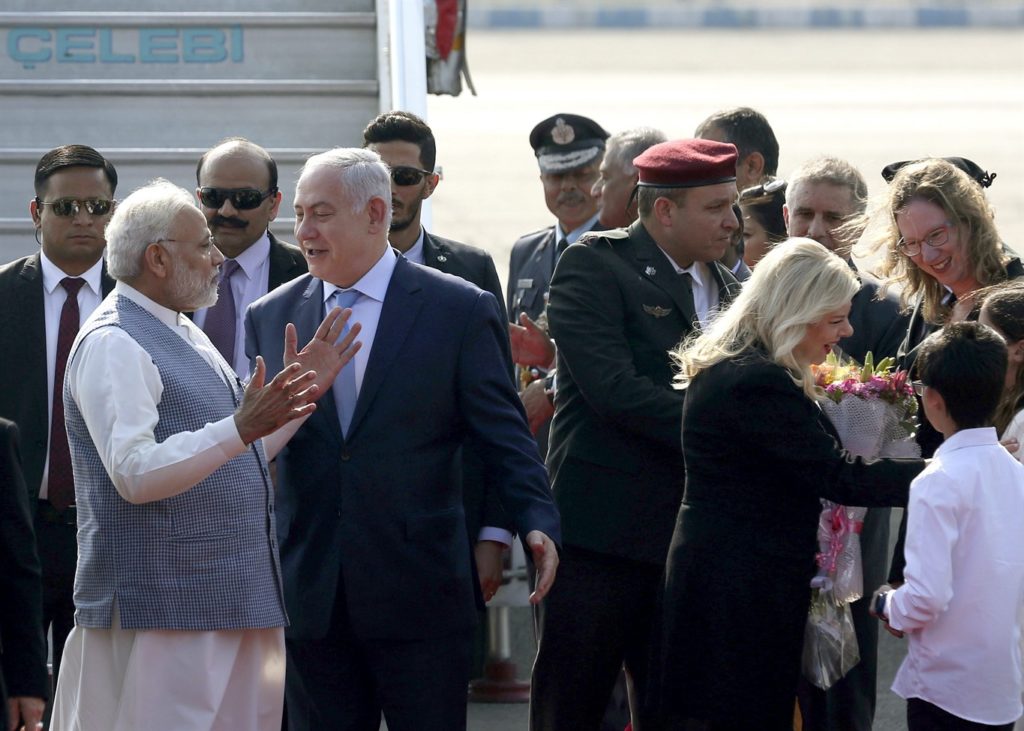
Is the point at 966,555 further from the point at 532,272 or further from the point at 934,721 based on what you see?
the point at 532,272

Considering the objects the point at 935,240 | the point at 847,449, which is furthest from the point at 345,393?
the point at 935,240

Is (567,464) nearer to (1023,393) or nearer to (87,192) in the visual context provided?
(1023,393)

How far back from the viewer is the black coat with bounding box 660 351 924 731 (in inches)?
156

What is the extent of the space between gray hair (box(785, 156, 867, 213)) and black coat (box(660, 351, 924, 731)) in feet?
4.91

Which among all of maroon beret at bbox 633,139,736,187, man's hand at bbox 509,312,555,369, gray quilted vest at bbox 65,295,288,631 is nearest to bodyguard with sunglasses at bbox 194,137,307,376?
man's hand at bbox 509,312,555,369

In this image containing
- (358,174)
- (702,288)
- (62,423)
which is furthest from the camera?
(62,423)

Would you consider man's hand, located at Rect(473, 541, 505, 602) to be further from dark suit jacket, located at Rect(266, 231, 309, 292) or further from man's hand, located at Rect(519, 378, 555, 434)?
dark suit jacket, located at Rect(266, 231, 309, 292)

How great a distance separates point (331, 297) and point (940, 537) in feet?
5.43

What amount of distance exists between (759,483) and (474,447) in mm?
758

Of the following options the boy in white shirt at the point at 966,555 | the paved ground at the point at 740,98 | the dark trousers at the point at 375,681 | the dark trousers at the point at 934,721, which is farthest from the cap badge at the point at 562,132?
the paved ground at the point at 740,98

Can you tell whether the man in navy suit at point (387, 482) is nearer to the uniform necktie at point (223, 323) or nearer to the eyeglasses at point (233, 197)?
the uniform necktie at point (223, 323)

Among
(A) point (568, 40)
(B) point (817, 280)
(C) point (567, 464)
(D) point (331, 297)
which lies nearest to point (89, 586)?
(D) point (331, 297)

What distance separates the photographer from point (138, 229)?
3.91m

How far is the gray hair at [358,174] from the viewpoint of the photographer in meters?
4.23
